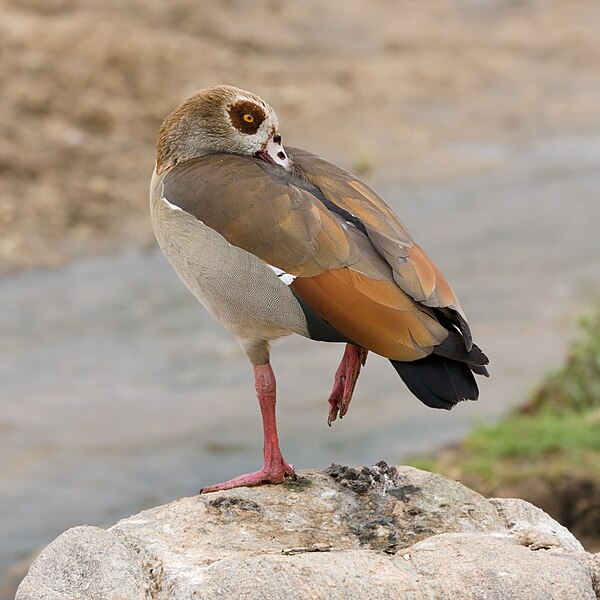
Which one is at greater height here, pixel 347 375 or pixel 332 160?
pixel 332 160

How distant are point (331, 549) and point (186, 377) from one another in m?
6.62

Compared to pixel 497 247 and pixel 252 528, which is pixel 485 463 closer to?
pixel 252 528

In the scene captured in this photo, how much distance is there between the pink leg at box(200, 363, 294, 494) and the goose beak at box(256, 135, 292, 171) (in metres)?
0.76

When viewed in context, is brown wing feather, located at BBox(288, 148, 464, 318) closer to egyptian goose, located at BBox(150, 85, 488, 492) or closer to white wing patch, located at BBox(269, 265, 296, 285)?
egyptian goose, located at BBox(150, 85, 488, 492)

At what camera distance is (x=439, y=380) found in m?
4.20

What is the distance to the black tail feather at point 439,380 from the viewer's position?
4.16m

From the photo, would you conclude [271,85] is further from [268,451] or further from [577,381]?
[268,451]

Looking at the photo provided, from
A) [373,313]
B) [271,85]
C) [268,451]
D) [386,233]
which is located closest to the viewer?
[373,313]

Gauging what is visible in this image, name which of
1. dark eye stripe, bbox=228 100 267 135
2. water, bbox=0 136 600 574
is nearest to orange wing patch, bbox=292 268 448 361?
dark eye stripe, bbox=228 100 267 135

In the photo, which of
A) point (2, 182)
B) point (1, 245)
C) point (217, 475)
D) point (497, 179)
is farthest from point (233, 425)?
point (497, 179)

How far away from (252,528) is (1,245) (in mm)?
8565

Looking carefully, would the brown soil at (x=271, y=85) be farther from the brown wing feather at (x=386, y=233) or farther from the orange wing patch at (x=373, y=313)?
the orange wing patch at (x=373, y=313)

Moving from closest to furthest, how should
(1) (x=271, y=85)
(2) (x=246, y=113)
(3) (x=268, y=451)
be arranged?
(3) (x=268, y=451) → (2) (x=246, y=113) → (1) (x=271, y=85)

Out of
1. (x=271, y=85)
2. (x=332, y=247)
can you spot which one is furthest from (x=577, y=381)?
(x=271, y=85)
